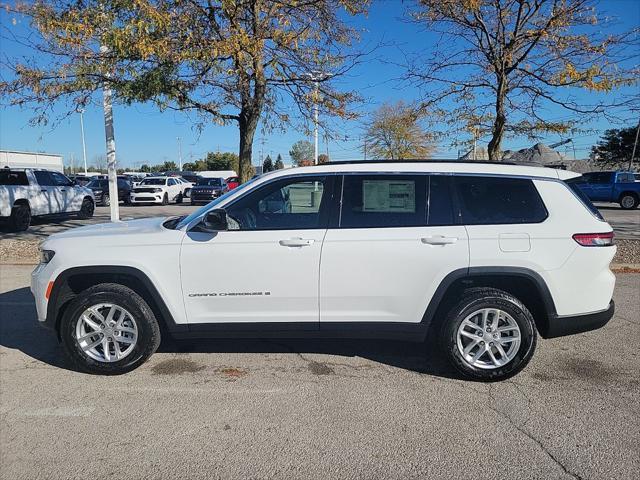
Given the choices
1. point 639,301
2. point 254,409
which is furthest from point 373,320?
point 639,301

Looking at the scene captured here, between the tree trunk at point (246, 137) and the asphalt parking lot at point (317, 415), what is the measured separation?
5034 mm

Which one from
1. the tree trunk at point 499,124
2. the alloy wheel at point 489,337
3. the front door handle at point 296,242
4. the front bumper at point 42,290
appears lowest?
the alloy wheel at point 489,337

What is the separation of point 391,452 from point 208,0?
7.31m

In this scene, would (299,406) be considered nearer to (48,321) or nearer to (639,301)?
(48,321)

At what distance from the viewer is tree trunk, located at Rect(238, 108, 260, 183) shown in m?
8.67

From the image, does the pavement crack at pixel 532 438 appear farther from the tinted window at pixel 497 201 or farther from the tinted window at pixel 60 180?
the tinted window at pixel 60 180

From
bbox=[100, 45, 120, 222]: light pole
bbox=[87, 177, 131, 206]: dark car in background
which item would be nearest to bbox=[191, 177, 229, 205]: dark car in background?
bbox=[87, 177, 131, 206]: dark car in background

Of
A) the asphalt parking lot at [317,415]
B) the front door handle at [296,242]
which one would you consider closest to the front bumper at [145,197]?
the asphalt parking lot at [317,415]

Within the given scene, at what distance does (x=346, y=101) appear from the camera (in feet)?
28.5

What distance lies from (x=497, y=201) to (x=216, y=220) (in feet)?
7.47

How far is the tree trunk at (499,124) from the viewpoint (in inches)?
349

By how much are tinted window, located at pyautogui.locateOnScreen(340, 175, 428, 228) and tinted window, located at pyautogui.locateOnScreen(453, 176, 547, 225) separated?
32 centimetres

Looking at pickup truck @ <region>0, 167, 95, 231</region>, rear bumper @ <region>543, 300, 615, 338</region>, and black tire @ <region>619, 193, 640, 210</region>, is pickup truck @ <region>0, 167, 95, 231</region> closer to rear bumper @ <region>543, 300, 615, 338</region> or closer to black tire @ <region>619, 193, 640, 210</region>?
rear bumper @ <region>543, 300, 615, 338</region>

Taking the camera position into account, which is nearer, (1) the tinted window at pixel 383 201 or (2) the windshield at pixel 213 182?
(1) the tinted window at pixel 383 201
